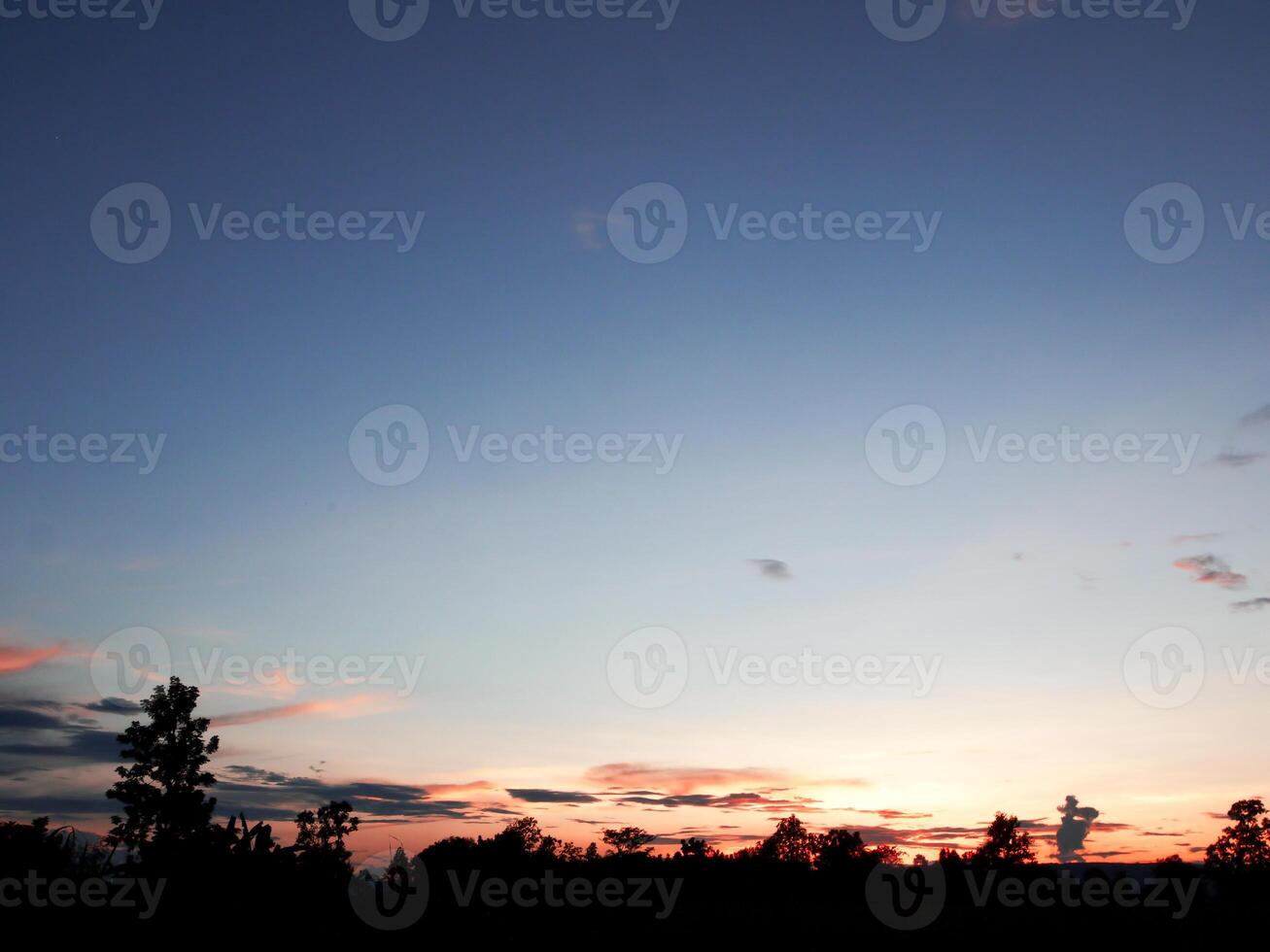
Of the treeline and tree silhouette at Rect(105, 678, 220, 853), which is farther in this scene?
tree silhouette at Rect(105, 678, 220, 853)

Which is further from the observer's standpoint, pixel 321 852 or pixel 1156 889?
pixel 1156 889

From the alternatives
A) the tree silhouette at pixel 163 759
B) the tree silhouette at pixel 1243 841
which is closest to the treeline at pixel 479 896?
the tree silhouette at pixel 163 759

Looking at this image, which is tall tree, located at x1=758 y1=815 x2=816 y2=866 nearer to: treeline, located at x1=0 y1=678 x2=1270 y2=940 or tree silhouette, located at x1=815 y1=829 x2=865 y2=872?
tree silhouette, located at x1=815 y1=829 x2=865 y2=872

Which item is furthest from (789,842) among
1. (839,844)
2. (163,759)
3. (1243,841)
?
(163,759)

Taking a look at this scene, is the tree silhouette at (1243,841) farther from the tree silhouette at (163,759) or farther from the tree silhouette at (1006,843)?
the tree silhouette at (163,759)

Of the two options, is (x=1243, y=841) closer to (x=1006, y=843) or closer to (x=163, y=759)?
(x=1006, y=843)

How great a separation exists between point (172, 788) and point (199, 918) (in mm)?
61103

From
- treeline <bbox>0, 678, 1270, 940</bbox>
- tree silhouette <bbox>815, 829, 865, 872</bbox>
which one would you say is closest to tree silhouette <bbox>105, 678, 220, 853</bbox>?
treeline <bbox>0, 678, 1270, 940</bbox>

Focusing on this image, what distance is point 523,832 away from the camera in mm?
131000

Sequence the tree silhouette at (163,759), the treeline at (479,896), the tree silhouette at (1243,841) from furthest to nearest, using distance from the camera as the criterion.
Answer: the tree silhouette at (1243,841) → the tree silhouette at (163,759) → the treeline at (479,896)

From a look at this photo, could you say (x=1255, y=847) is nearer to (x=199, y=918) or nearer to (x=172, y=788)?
(x=172, y=788)

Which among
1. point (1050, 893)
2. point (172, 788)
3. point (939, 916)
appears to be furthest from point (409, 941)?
point (172, 788)

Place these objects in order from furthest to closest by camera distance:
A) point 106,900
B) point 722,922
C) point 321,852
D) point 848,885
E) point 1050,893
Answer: point 848,885 → point 1050,893 → point 722,922 → point 321,852 → point 106,900

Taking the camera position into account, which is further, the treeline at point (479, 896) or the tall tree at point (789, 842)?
the tall tree at point (789, 842)
